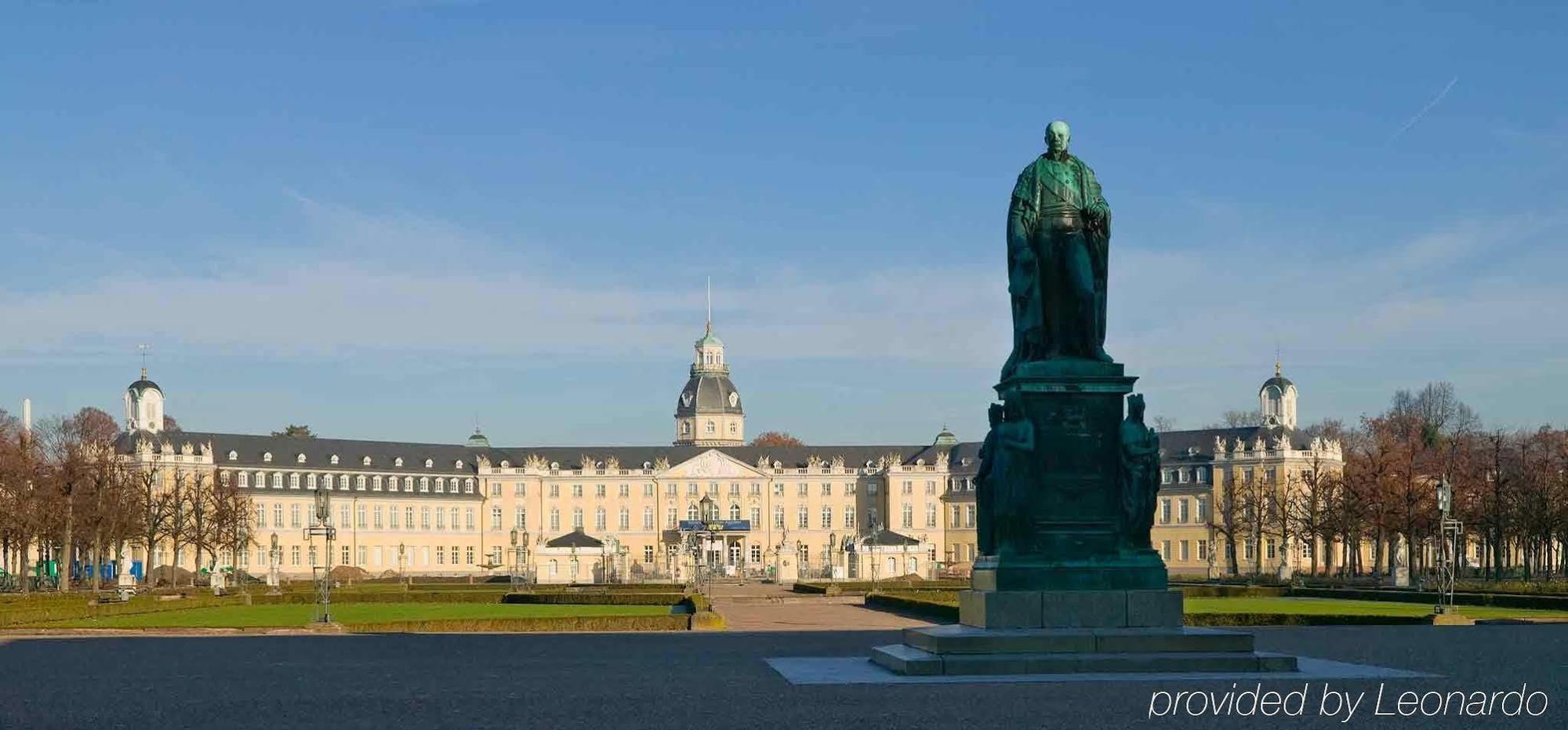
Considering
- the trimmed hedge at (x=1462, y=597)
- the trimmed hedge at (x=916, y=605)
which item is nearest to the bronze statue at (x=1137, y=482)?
the trimmed hedge at (x=916, y=605)

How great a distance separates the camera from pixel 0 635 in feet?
133

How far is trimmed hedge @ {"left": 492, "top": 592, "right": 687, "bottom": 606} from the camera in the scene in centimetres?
6506

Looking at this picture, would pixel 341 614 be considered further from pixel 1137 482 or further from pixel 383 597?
pixel 1137 482

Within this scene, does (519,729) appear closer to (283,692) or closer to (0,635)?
(283,692)

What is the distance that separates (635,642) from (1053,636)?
43.9ft

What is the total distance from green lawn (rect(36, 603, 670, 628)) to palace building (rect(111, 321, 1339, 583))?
232 ft

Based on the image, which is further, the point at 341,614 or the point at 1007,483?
the point at 341,614

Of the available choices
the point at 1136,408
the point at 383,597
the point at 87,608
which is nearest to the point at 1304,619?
the point at 1136,408

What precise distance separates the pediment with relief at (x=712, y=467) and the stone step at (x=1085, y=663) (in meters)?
136

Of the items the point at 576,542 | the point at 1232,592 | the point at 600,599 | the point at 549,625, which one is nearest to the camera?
the point at 549,625

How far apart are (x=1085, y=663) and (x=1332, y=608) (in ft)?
115

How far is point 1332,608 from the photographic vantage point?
180 feet

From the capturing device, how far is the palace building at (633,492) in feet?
462

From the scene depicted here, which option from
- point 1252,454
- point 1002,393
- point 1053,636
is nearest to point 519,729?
point 1053,636
